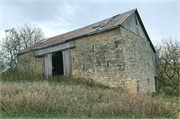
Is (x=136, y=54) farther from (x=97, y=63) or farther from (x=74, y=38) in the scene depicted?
(x=74, y=38)

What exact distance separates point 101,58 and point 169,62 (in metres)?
12.3

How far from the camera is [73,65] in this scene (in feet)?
34.1

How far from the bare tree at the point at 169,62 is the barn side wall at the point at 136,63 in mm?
5959

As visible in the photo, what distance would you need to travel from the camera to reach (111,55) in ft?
28.3

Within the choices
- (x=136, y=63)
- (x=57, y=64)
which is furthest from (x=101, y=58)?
(x=57, y=64)

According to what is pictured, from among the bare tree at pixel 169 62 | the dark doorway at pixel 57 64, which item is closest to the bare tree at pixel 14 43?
the dark doorway at pixel 57 64

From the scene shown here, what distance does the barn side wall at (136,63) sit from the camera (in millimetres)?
8558

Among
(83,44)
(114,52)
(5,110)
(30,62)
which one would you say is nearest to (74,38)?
(83,44)

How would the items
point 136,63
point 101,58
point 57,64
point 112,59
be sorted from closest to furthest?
point 112,59
point 101,58
point 136,63
point 57,64

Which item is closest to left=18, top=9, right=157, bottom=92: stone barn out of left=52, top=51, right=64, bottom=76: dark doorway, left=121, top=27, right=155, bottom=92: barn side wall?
left=121, top=27, right=155, bottom=92: barn side wall

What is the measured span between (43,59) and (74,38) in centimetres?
422

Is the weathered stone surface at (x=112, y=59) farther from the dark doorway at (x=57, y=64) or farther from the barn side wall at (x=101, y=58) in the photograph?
the dark doorway at (x=57, y=64)

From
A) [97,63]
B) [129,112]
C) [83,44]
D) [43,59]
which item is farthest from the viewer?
[43,59]

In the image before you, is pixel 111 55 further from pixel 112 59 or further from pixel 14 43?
pixel 14 43
